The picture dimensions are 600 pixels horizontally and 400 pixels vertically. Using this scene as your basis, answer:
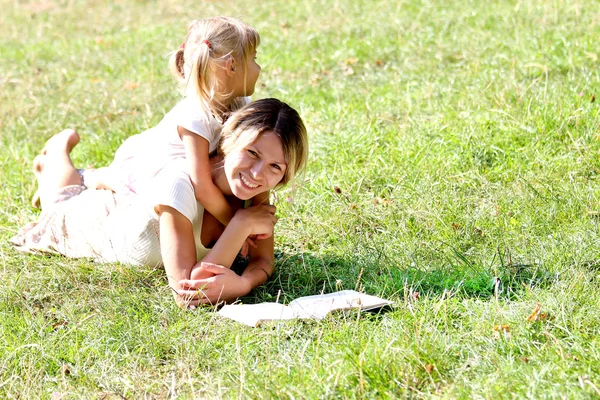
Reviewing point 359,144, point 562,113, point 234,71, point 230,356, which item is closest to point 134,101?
point 359,144

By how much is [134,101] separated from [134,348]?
3709 millimetres

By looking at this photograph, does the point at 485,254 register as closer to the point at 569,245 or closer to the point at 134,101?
the point at 569,245

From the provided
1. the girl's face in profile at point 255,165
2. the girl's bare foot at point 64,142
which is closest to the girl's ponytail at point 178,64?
the girl's face in profile at point 255,165

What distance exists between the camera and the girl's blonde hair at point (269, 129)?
3.57 m

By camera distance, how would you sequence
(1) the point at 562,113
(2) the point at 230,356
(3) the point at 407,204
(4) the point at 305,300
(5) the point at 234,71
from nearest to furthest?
(2) the point at 230,356, (4) the point at 305,300, (5) the point at 234,71, (3) the point at 407,204, (1) the point at 562,113

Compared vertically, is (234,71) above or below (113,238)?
above

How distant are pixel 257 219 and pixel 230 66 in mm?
757

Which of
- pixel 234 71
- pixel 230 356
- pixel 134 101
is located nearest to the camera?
pixel 230 356

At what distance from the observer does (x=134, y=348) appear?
321 cm

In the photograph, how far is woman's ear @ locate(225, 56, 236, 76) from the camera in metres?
3.76

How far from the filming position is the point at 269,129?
358 centimetres

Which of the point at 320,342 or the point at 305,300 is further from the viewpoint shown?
the point at 305,300

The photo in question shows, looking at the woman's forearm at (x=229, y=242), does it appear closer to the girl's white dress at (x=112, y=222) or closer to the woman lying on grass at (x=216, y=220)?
the woman lying on grass at (x=216, y=220)

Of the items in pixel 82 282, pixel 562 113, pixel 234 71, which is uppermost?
pixel 234 71
